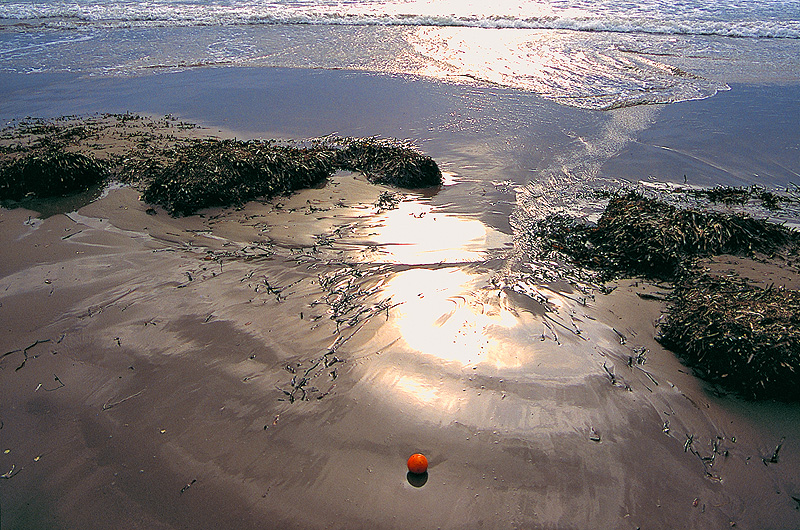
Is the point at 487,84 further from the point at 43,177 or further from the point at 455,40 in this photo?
the point at 43,177

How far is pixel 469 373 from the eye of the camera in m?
3.73

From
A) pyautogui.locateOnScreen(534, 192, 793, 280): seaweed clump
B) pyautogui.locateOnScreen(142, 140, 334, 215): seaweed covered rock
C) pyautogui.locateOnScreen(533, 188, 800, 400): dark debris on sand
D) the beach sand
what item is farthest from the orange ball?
pyautogui.locateOnScreen(142, 140, 334, 215): seaweed covered rock

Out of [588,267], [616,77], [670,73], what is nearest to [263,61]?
[616,77]

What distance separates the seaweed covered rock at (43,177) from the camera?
20.9 ft

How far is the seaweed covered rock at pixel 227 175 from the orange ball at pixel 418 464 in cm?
419

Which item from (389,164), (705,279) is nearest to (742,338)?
(705,279)

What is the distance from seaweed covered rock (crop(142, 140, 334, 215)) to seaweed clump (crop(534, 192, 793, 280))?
3.14 m

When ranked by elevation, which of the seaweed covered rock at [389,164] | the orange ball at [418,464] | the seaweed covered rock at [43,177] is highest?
the seaweed covered rock at [389,164]

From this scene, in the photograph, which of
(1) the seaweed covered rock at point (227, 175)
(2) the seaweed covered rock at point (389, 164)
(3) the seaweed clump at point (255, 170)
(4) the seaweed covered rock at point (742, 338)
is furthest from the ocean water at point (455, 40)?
(4) the seaweed covered rock at point (742, 338)

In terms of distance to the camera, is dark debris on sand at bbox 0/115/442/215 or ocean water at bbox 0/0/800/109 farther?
ocean water at bbox 0/0/800/109

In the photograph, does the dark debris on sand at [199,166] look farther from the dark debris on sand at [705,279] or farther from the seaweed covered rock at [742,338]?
the seaweed covered rock at [742,338]

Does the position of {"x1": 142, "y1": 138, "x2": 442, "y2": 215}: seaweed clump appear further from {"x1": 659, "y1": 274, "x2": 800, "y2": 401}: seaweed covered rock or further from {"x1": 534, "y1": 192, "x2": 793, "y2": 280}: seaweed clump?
{"x1": 659, "y1": 274, "x2": 800, "y2": 401}: seaweed covered rock

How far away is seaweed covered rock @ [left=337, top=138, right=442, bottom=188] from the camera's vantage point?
6.76 metres

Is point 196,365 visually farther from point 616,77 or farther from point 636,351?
point 616,77
